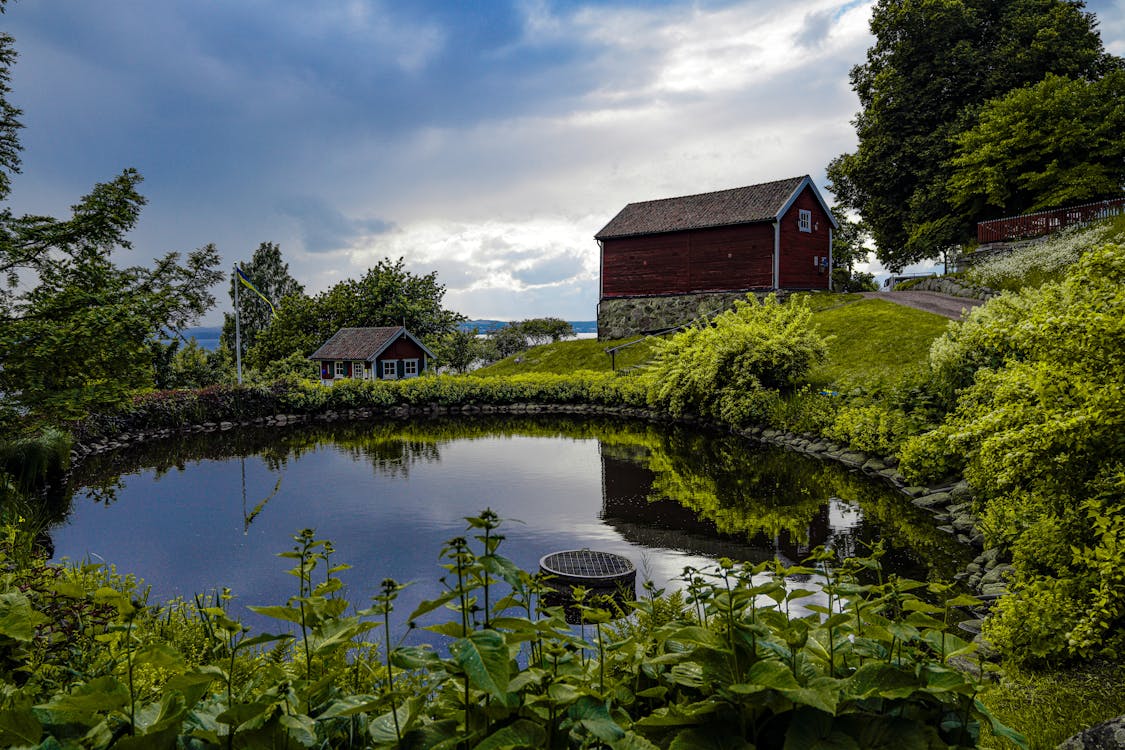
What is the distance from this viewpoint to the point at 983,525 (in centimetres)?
802

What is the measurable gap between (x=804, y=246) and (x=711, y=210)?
17.3ft

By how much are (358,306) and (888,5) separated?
125 feet

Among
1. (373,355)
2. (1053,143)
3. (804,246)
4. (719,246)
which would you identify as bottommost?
(373,355)

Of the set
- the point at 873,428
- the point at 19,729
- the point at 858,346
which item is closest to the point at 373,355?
the point at 858,346

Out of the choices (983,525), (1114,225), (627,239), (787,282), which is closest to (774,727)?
(983,525)

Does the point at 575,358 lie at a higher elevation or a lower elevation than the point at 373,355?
lower

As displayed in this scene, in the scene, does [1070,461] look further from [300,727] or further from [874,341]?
[874,341]

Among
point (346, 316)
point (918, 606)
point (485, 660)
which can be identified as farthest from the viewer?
point (346, 316)

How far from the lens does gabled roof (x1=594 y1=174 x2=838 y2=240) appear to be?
31953 millimetres

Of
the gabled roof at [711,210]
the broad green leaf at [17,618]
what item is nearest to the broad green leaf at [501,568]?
the broad green leaf at [17,618]

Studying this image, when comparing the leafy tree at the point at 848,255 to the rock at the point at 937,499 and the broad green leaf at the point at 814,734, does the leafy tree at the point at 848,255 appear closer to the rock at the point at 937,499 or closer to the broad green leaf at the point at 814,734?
the rock at the point at 937,499

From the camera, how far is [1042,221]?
88.1 feet

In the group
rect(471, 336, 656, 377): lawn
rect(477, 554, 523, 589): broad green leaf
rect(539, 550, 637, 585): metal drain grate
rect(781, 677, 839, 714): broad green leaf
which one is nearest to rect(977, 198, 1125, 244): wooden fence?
rect(471, 336, 656, 377): lawn

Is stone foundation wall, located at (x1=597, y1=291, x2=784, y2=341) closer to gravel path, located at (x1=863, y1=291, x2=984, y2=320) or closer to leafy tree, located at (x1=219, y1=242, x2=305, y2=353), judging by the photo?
gravel path, located at (x1=863, y1=291, x2=984, y2=320)
